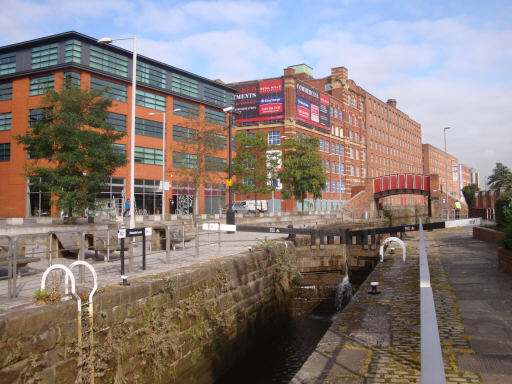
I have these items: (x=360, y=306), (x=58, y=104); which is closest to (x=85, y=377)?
(x=360, y=306)

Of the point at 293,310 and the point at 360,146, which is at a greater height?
the point at 360,146

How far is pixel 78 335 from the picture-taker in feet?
18.5

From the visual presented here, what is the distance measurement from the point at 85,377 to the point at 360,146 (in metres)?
75.7

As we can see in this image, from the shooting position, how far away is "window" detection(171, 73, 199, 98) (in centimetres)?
4245

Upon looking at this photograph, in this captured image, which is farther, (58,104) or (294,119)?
(294,119)

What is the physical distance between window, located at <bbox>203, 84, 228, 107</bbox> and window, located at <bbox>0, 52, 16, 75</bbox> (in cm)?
1889

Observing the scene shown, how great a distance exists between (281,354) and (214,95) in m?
40.3

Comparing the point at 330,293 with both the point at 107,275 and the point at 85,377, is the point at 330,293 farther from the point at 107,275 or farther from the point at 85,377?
the point at 85,377

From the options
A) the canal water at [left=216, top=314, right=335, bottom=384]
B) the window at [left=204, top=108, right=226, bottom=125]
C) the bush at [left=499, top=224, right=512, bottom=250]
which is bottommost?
the canal water at [left=216, top=314, right=335, bottom=384]

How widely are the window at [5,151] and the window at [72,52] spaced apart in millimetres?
9549

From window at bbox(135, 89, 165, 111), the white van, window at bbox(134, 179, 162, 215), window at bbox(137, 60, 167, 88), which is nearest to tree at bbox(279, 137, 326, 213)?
the white van

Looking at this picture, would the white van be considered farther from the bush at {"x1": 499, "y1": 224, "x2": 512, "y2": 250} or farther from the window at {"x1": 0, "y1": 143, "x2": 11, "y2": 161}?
the bush at {"x1": 499, "y1": 224, "x2": 512, "y2": 250}

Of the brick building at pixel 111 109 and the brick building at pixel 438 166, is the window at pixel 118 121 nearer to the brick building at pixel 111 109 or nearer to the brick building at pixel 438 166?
the brick building at pixel 111 109

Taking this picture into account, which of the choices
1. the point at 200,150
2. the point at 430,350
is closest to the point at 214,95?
the point at 200,150
